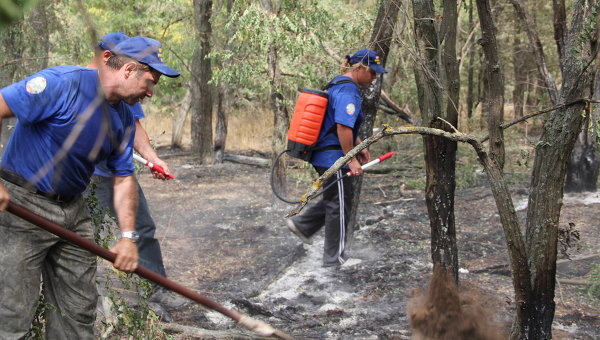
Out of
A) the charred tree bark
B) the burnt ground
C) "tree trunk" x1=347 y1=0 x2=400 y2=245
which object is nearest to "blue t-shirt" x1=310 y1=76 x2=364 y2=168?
"tree trunk" x1=347 y1=0 x2=400 y2=245

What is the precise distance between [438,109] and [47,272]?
2661 mm

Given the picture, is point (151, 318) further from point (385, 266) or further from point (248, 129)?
point (248, 129)

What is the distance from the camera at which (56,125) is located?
321cm

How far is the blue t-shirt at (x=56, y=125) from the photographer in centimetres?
310

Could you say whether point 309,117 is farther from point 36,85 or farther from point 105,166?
point 36,85

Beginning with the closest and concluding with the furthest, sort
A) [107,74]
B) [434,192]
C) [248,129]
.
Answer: [107,74] → [434,192] → [248,129]

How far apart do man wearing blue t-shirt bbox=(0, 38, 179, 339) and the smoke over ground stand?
163 cm

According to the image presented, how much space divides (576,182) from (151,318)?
7241 mm

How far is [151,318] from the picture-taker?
425 centimetres

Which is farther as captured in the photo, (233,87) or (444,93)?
(233,87)

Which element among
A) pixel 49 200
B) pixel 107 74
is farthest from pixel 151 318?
pixel 107 74

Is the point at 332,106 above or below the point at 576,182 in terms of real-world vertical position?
above

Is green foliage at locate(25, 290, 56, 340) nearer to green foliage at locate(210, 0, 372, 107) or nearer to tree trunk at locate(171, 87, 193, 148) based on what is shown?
green foliage at locate(210, 0, 372, 107)

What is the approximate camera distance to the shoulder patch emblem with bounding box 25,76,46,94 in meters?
3.08
